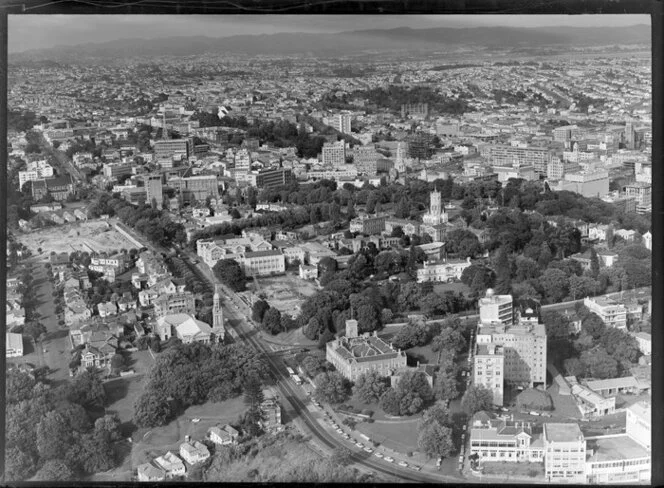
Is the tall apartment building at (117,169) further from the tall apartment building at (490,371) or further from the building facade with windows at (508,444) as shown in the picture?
the building facade with windows at (508,444)

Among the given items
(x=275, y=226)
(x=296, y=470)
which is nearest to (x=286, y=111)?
(x=275, y=226)

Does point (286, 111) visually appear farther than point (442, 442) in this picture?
Yes

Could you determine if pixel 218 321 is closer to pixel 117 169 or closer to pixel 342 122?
pixel 117 169

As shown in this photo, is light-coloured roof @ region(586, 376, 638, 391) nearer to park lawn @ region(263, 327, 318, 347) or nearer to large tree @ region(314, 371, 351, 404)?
large tree @ region(314, 371, 351, 404)

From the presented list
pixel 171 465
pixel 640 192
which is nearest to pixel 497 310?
pixel 640 192

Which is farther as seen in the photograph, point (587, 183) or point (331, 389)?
point (587, 183)

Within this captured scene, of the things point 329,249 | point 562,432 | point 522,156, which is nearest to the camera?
point 562,432

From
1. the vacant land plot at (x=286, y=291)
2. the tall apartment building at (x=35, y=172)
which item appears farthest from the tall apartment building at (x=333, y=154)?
the tall apartment building at (x=35, y=172)

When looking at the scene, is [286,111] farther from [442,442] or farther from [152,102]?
[442,442]
